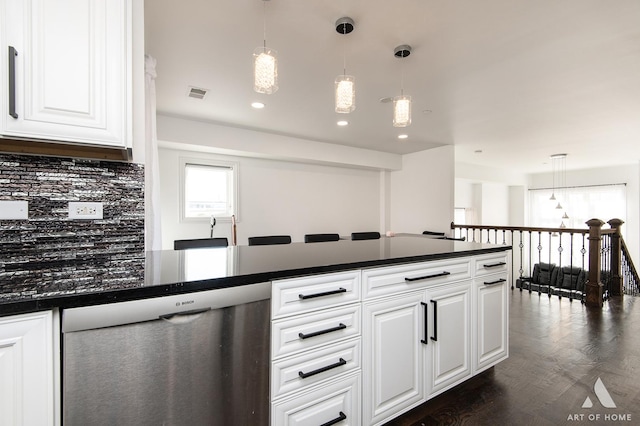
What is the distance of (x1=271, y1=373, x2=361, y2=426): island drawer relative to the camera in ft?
3.94

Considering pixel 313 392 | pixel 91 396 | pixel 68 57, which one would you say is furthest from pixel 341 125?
pixel 91 396

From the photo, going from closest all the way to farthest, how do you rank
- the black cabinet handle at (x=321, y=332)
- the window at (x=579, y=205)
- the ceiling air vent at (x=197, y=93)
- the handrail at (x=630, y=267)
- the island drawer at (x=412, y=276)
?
the black cabinet handle at (x=321, y=332) → the island drawer at (x=412, y=276) → the ceiling air vent at (x=197, y=93) → the handrail at (x=630, y=267) → the window at (x=579, y=205)

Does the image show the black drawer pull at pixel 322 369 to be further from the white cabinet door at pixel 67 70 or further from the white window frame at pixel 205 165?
the white window frame at pixel 205 165

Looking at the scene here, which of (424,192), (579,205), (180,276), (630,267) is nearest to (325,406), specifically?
(180,276)

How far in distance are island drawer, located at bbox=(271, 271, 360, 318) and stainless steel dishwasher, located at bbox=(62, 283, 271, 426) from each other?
0.06 metres

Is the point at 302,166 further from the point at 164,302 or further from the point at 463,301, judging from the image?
the point at 164,302

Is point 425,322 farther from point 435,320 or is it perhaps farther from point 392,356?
point 392,356

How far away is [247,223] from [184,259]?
364 cm

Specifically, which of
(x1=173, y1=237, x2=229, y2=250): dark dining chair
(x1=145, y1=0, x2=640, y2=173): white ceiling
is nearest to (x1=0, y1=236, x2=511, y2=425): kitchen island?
(x1=173, y1=237, x2=229, y2=250): dark dining chair

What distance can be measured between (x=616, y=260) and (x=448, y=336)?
4.18 metres

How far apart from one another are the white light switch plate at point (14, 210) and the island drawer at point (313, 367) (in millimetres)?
1392

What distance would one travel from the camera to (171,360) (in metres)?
0.97

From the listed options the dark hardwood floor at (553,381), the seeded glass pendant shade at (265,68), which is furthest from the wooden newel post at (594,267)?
the seeded glass pendant shade at (265,68)

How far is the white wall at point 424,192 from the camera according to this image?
5523 mm
